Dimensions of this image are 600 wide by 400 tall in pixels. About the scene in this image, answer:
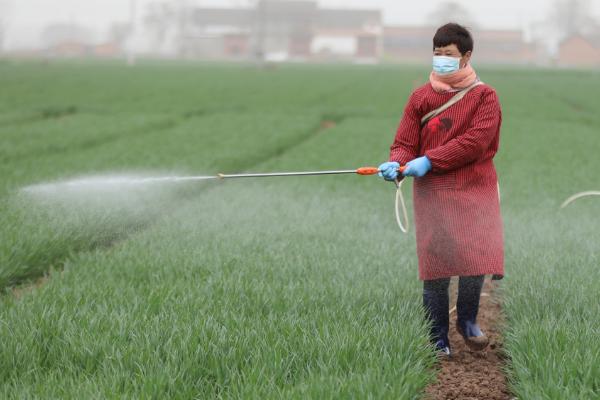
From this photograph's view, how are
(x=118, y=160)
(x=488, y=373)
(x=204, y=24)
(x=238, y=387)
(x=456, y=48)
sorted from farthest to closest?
(x=204, y=24) → (x=118, y=160) → (x=488, y=373) → (x=456, y=48) → (x=238, y=387)

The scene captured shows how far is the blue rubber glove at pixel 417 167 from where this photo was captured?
340 centimetres

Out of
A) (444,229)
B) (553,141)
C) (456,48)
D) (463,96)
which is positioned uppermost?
(456,48)

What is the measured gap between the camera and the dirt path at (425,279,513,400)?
334 centimetres

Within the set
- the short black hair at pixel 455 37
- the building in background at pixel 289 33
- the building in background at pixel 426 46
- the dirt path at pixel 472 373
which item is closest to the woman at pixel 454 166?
A: the short black hair at pixel 455 37

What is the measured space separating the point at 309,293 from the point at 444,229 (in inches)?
41.3

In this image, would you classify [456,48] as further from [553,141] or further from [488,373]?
[553,141]

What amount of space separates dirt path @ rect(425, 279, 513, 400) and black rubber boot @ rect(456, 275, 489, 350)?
0.36ft

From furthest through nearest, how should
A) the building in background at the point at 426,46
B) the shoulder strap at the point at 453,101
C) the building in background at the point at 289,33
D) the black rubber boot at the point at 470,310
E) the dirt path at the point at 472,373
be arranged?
1. the building in background at the point at 426,46
2. the building in background at the point at 289,33
3. the black rubber boot at the point at 470,310
4. the shoulder strap at the point at 453,101
5. the dirt path at the point at 472,373

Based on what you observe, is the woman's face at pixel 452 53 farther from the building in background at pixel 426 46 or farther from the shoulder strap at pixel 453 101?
the building in background at pixel 426 46

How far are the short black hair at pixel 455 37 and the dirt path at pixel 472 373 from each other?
160 centimetres

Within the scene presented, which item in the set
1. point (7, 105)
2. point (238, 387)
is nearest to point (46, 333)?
point (238, 387)

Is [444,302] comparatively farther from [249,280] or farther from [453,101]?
[249,280]

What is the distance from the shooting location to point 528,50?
357 ft

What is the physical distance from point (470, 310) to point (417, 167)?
0.91m
